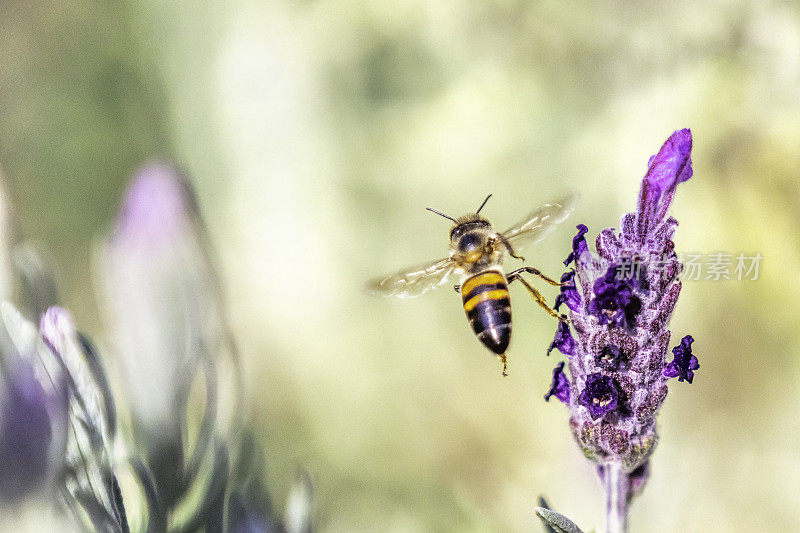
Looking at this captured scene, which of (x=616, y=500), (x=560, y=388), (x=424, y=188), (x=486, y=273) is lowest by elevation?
(x=616, y=500)

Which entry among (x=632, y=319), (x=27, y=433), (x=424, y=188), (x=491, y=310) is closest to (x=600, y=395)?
(x=632, y=319)

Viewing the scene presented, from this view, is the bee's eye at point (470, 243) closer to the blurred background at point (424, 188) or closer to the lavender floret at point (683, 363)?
the lavender floret at point (683, 363)

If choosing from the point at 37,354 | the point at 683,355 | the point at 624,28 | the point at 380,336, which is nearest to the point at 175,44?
the point at 380,336

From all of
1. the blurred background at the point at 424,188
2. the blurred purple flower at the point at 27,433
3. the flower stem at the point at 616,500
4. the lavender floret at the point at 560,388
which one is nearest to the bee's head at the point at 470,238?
the lavender floret at the point at 560,388

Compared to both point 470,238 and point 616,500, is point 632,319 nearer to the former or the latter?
point 616,500

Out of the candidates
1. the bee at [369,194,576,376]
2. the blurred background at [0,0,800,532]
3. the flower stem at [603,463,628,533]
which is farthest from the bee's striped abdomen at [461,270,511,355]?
the blurred background at [0,0,800,532]

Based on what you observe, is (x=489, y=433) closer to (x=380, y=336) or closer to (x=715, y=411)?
(x=380, y=336)
